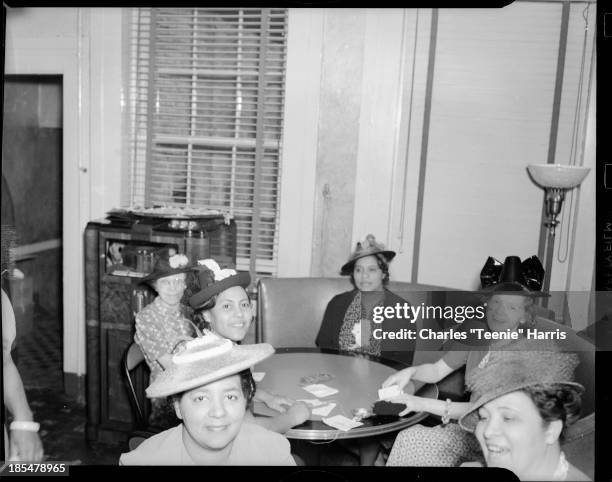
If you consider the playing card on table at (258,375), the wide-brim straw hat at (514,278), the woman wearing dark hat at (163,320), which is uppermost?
the wide-brim straw hat at (514,278)

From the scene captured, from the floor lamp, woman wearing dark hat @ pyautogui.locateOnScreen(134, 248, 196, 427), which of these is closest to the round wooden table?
woman wearing dark hat @ pyautogui.locateOnScreen(134, 248, 196, 427)

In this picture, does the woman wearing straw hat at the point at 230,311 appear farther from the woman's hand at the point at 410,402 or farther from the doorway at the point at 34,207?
the doorway at the point at 34,207

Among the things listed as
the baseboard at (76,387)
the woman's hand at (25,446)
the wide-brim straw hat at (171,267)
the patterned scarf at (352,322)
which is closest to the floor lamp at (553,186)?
the patterned scarf at (352,322)

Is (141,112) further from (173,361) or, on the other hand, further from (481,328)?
(481,328)

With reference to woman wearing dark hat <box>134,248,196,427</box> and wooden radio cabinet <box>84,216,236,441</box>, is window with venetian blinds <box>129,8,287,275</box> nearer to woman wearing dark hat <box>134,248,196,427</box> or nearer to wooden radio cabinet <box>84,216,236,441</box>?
wooden radio cabinet <box>84,216,236,441</box>

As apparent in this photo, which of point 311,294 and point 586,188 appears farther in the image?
point 311,294

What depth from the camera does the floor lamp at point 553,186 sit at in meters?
1.15

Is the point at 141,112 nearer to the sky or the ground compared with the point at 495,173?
nearer to the sky

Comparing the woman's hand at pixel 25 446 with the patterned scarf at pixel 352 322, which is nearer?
the woman's hand at pixel 25 446

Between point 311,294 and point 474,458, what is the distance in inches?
38.5

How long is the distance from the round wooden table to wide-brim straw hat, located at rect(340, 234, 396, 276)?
0.33m

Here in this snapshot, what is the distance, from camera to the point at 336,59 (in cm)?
173

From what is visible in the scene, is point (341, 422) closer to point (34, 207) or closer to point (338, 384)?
point (338, 384)

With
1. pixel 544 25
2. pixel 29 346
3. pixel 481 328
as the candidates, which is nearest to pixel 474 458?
pixel 481 328
